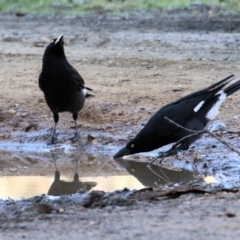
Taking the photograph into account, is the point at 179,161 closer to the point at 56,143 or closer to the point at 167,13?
the point at 56,143

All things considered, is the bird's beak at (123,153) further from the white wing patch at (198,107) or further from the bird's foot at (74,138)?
the bird's foot at (74,138)

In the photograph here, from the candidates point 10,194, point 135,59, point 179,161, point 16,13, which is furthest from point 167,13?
point 10,194

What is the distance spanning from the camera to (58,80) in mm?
9320

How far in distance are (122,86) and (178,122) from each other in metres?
3.28

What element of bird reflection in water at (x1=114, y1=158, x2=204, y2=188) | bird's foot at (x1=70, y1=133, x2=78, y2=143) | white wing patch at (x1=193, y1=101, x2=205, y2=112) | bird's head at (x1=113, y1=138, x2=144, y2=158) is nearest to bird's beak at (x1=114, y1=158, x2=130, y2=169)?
bird reflection in water at (x1=114, y1=158, x2=204, y2=188)

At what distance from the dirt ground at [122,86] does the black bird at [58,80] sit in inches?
19.5

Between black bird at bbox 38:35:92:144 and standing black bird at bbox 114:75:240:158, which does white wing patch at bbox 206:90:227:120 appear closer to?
standing black bird at bbox 114:75:240:158

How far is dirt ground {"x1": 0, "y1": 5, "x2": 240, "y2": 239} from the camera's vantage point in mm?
5176

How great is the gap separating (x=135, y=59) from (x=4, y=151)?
4.39 meters

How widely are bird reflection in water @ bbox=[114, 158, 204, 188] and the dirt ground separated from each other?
86 centimetres

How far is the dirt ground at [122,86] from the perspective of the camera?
518 centimetres

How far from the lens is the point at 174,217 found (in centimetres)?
531

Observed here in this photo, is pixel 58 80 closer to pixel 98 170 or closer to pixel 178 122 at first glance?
pixel 98 170

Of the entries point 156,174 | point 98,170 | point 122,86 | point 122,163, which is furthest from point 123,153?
point 122,86
